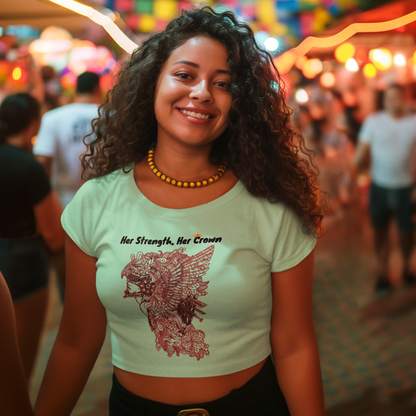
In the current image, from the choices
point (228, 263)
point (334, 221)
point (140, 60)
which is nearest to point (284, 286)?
point (228, 263)

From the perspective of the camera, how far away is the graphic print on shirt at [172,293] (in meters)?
0.87

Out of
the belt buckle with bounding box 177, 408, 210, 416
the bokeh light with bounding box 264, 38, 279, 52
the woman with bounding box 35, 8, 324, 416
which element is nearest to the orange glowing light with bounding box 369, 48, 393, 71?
the bokeh light with bounding box 264, 38, 279, 52

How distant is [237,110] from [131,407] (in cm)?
67

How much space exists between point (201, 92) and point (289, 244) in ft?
1.18

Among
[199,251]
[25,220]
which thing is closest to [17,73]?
[25,220]

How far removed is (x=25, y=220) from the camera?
104 cm

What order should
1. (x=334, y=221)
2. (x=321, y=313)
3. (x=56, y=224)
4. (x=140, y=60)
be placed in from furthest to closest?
(x=334, y=221)
(x=321, y=313)
(x=56, y=224)
(x=140, y=60)

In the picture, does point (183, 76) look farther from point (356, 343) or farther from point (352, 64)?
point (352, 64)

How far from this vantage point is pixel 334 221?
4645mm

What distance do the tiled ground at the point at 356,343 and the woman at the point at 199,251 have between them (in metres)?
1.09

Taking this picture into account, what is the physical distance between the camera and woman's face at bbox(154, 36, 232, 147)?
0.88 meters

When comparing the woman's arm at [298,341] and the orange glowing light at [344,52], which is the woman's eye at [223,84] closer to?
the woman's arm at [298,341]

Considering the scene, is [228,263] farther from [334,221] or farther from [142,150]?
[334,221]

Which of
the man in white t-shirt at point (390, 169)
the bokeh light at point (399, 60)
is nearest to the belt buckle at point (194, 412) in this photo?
the man in white t-shirt at point (390, 169)
